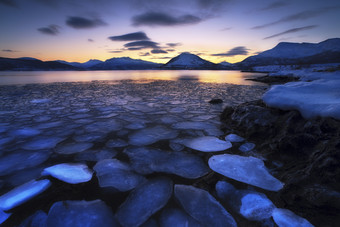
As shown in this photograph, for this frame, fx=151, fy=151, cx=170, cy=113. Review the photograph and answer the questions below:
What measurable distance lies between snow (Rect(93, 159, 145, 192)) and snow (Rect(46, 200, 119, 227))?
0.74ft

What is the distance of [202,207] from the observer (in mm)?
1213

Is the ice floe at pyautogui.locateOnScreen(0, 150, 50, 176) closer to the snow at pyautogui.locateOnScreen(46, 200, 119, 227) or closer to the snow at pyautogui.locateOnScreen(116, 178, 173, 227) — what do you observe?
the snow at pyautogui.locateOnScreen(46, 200, 119, 227)

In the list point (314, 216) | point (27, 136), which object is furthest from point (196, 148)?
point (27, 136)

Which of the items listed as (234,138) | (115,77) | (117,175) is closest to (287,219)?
(234,138)

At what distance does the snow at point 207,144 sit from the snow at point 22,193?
167 cm

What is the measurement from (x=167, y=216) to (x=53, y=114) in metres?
3.99

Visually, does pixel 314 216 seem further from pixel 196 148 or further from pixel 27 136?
pixel 27 136

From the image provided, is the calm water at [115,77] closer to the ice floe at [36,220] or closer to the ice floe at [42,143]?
the ice floe at [42,143]

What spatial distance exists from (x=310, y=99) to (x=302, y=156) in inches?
37.8

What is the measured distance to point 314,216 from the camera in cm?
104

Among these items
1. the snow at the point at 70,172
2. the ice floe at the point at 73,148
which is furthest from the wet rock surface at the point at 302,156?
the ice floe at the point at 73,148

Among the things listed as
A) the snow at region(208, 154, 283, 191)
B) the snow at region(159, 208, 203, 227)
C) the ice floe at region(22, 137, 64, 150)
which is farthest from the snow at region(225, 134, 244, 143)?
the ice floe at region(22, 137, 64, 150)

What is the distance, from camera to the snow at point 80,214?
1081 mm

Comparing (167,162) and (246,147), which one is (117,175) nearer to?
(167,162)
